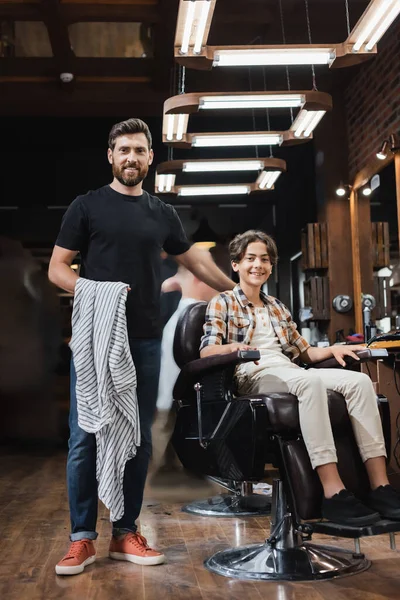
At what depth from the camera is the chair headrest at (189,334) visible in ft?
9.49

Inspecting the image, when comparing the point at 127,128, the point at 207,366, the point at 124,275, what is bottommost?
the point at 207,366

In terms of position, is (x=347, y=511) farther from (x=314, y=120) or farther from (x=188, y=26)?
(x=314, y=120)

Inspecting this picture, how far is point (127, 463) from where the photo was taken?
265cm

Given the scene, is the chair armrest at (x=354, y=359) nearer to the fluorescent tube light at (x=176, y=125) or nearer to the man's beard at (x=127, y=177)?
the man's beard at (x=127, y=177)

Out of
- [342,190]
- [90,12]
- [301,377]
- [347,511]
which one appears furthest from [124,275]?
[342,190]

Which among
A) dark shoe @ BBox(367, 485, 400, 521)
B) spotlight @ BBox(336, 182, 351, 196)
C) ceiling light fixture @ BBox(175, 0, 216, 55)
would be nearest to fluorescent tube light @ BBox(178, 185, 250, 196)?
spotlight @ BBox(336, 182, 351, 196)

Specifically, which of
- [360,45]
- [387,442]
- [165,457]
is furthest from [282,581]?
[360,45]

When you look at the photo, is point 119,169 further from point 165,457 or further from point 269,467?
point 269,467

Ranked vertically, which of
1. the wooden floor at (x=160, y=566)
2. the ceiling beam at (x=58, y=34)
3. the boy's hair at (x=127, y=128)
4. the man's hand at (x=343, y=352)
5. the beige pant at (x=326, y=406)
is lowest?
the wooden floor at (x=160, y=566)

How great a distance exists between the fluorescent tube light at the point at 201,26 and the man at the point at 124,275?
1.26 metres

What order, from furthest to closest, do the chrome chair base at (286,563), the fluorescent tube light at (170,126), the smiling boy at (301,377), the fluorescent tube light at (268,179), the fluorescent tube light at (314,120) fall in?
the fluorescent tube light at (268,179), the fluorescent tube light at (170,126), the fluorescent tube light at (314,120), the chrome chair base at (286,563), the smiling boy at (301,377)

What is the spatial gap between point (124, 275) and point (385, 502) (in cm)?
110

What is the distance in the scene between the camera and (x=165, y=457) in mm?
4375

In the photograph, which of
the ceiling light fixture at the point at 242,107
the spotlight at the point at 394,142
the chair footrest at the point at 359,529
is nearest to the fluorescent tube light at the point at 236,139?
the ceiling light fixture at the point at 242,107
